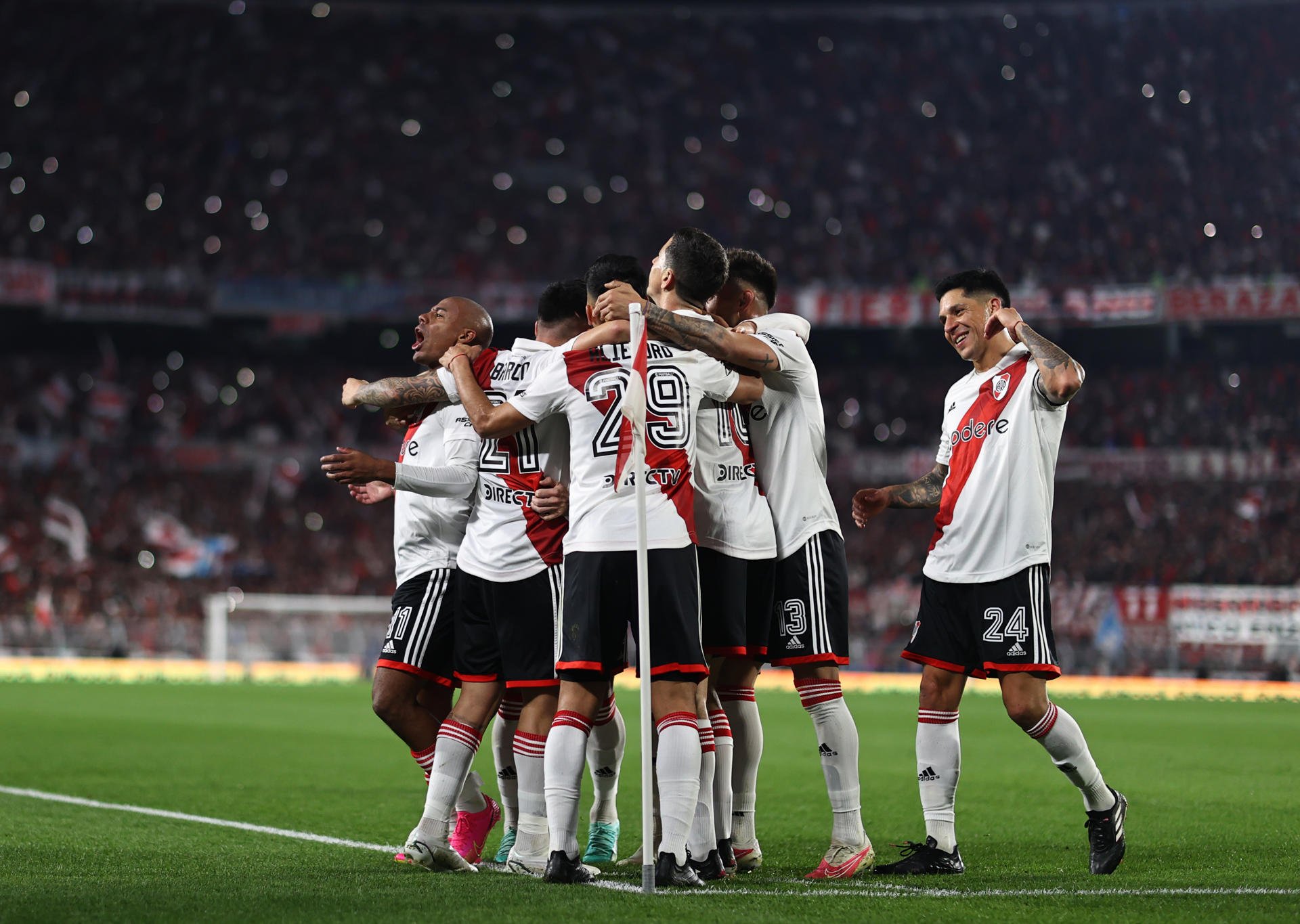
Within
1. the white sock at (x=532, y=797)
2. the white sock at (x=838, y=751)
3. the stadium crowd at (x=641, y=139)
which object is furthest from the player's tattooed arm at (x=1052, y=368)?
the stadium crowd at (x=641, y=139)

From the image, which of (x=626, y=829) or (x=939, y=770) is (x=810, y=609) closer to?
(x=939, y=770)

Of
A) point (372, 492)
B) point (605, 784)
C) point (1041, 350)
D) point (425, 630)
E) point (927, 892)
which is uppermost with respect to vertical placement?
point (1041, 350)

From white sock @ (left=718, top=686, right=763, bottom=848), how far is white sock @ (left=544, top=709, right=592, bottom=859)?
1131 mm

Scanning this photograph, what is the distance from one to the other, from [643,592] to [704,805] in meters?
1.06

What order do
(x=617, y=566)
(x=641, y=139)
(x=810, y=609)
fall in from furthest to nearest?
(x=641, y=139) → (x=810, y=609) → (x=617, y=566)

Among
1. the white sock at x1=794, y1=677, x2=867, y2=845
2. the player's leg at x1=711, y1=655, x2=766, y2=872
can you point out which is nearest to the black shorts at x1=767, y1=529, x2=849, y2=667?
the white sock at x1=794, y1=677, x2=867, y2=845

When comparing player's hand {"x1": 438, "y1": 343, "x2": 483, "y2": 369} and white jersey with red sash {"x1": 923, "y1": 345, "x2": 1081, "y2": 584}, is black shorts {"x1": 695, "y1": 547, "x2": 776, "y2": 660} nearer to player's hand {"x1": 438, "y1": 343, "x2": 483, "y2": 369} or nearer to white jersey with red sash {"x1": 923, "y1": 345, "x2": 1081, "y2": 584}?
white jersey with red sash {"x1": 923, "y1": 345, "x2": 1081, "y2": 584}

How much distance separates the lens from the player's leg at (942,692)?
6.05 m

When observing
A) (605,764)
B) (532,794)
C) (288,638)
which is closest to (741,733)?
(605,764)

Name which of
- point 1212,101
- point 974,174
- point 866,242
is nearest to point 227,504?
point 866,242

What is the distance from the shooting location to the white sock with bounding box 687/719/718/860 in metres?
5.55

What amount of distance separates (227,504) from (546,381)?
31639mm

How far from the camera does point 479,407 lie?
5691 mm

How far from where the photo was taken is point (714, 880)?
552cm
